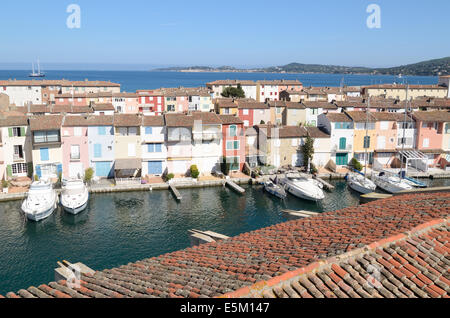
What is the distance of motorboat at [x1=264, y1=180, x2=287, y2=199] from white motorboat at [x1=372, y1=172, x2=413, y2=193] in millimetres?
11079

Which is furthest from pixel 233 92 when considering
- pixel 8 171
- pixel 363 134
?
pixel 8 171

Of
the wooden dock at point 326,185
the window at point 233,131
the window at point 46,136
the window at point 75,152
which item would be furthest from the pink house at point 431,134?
the window at point 46,136

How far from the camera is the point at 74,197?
34.3 m

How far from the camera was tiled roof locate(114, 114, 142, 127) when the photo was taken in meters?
42.4

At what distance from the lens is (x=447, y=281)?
6914 mm

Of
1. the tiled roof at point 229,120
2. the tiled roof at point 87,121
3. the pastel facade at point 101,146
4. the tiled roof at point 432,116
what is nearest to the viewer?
the tiled roof at point 87,121

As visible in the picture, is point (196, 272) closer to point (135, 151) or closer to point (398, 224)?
point (398, 224)

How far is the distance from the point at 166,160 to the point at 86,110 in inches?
674

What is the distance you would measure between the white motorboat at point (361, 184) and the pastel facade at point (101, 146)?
83.9 feet

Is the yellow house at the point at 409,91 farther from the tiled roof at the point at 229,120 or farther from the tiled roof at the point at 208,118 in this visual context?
the tiled roof at the point at 208,118

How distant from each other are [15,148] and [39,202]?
1141 centimetres

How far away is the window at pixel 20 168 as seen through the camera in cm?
4091

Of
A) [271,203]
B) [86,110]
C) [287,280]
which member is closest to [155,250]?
[271,203]

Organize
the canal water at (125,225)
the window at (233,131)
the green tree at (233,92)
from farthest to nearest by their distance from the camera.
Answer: the green tree at (233,92) < the window at (233,131) < the canal water at (125,225)
